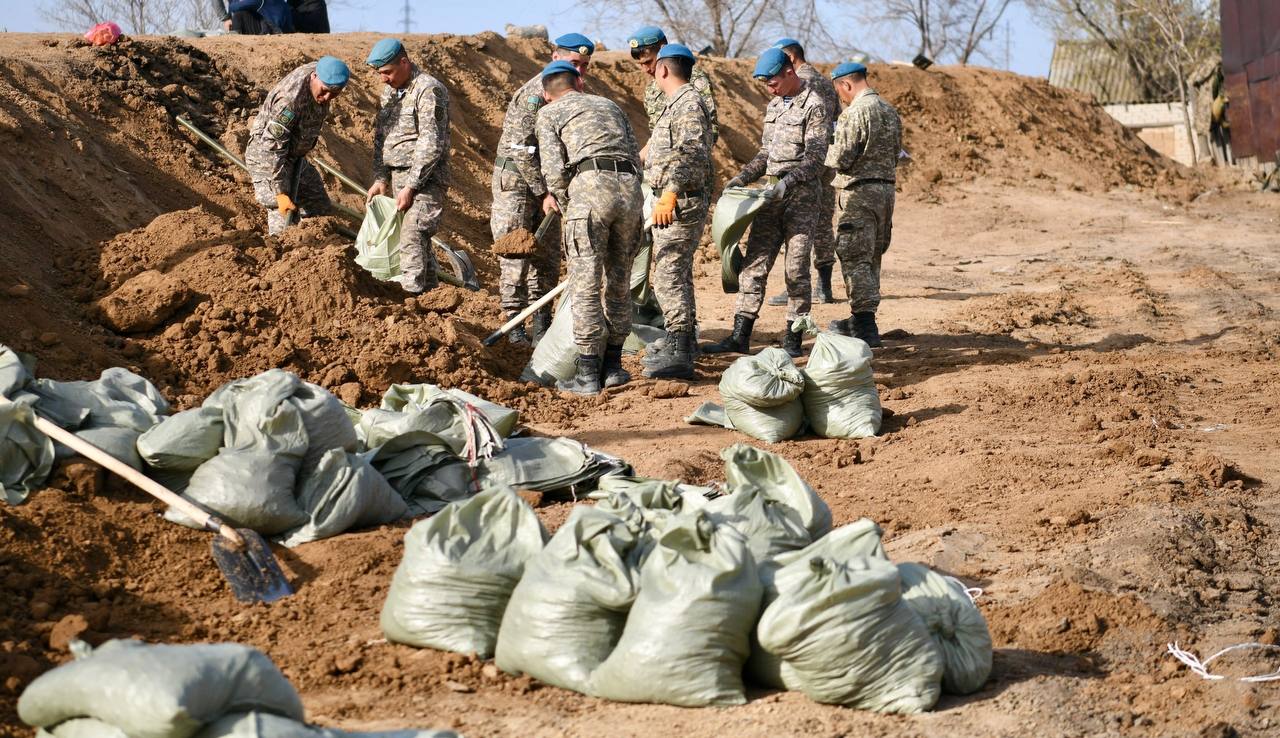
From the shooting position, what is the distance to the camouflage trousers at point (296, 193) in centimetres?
940

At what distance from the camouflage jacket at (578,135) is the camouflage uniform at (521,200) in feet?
2.31

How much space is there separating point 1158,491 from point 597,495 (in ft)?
8.02

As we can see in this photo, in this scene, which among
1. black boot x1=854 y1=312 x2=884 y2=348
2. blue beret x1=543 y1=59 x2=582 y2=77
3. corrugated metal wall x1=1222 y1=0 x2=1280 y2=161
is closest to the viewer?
blue beret x1=543 y1=59 x2=582 y2=77

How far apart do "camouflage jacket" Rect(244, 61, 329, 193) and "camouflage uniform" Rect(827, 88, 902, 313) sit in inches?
149

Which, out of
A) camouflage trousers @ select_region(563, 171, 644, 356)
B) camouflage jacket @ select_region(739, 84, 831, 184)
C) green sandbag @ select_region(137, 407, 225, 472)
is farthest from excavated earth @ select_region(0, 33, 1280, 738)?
camouflage jacket @ select_region(739, 84, 831, 184)

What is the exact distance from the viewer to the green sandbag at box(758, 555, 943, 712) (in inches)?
138

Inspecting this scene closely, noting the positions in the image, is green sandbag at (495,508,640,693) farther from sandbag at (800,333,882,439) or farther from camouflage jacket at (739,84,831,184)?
camouflage jacket at (739,84,831,184)

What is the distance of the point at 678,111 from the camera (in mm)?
8133

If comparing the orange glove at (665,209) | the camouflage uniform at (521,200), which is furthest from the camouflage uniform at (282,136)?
the orange glove at (665,209)

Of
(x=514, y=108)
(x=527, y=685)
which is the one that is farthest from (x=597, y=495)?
(x=514, y=108)

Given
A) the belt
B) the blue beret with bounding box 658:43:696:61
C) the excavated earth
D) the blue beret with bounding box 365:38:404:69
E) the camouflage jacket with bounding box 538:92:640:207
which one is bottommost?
the excavated earth

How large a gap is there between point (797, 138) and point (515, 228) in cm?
210

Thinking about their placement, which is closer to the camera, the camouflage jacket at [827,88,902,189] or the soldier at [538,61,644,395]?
the soldier at [538,61,644,395]

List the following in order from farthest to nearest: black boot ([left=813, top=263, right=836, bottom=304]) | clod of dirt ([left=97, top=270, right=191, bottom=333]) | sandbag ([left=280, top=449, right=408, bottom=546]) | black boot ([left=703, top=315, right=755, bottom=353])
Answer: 1. black boot ([left=813, top=263, right=836, bottom=304])
2. black boot ([left=703, top=315, right=755, bottom=353])
3. clod of dirt ([left=97, top=270, right=191, bottom=333])
4. sandbag ([left=280, top=449, right=408, bottom=546])
